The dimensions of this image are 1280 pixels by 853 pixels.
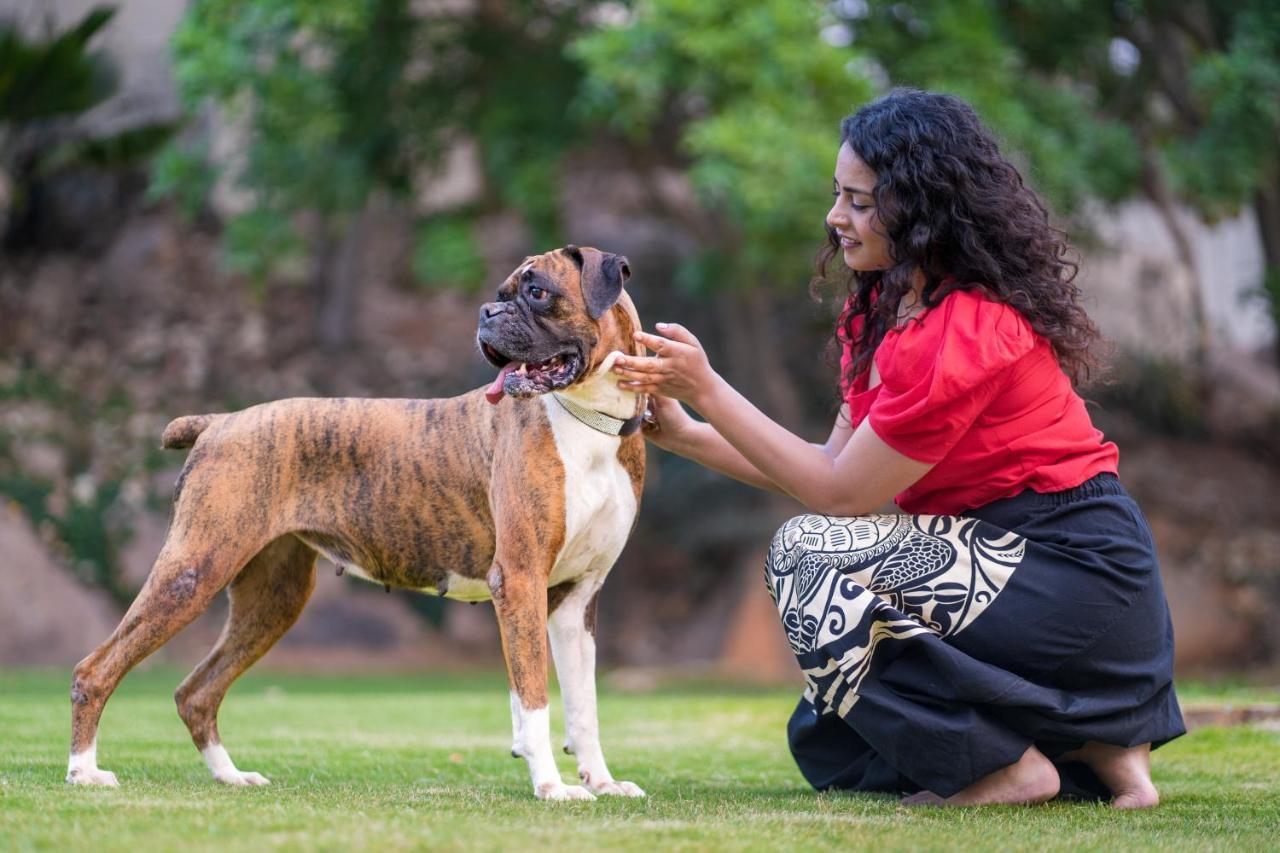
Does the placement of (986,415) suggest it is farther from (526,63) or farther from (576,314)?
(526,63)

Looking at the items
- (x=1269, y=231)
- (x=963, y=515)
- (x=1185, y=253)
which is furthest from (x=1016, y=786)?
(x=1185, y=253)

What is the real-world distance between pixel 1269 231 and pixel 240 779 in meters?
12.5

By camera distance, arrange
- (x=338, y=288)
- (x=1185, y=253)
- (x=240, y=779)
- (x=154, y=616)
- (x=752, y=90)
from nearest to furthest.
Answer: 1. (x=154, y=616)
2. (x=240, y=779)
3. (x=752, y=90)
4. (x=1185, y=253)
5. (x=338, y=288)

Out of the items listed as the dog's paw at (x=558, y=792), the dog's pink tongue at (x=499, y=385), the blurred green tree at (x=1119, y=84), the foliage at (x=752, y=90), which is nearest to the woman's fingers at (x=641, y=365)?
the dog's pink tongue at (x=499, y=385)

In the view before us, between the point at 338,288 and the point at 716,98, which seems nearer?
the point at 716,98

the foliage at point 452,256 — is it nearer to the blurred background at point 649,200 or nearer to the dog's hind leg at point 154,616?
the blurred background at point 649,200

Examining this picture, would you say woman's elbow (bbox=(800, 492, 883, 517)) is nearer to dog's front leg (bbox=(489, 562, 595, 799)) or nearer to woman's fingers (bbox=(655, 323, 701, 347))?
woman's fingers (bbox=(655, 323, 701, 347))

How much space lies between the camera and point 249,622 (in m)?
4.70

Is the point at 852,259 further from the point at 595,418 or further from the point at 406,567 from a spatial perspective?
the point at 406,567

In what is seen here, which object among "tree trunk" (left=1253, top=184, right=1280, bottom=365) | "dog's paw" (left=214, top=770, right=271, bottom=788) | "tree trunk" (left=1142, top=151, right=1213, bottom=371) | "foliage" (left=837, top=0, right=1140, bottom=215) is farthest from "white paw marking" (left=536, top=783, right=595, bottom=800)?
"tree trunk" (left=1253, top=184, right=1280, bottom=365)

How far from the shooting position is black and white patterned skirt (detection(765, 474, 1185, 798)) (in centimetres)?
392

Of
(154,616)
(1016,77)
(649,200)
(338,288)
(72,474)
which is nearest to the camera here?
(154,616)

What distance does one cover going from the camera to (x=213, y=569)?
14.2 feet

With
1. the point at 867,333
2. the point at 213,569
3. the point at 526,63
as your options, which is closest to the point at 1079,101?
the point at 526,63
